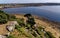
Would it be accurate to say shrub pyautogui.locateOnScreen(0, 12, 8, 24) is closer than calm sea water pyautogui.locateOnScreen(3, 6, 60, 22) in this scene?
Yes

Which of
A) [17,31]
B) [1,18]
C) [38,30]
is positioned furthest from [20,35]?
[38,30]

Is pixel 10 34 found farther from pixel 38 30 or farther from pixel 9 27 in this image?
pixel 38 30

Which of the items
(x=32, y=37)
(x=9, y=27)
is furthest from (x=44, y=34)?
(x=9, y=27)

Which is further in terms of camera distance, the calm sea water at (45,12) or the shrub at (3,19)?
the calm sea water at (45,12)

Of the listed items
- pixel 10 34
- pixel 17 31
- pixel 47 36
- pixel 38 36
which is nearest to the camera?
pixel 10 34

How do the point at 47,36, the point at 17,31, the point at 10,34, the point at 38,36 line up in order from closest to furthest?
1. the point at 10,34
2. the point at 17,31
3. the point at 38,36
4. the point at 47,36

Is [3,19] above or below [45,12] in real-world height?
above

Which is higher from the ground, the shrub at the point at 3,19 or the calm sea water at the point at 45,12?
the shrub at the point at 3,19

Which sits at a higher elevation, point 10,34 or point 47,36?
point 10,34

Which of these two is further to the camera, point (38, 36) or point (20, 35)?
point (38, 36)

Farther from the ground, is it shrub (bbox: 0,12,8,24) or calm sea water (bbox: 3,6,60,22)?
shrub (bbox: 0,12,8,24)

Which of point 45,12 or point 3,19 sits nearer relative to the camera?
point 3,19
